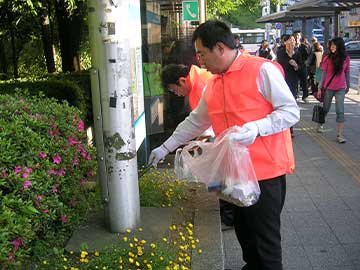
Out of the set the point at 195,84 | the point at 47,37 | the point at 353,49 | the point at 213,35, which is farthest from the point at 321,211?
the point at 353,49

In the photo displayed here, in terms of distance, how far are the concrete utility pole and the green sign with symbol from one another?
4.95m

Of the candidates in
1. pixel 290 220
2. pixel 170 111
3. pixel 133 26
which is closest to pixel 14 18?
pixel 170 111

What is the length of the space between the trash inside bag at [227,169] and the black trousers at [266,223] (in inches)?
3.9

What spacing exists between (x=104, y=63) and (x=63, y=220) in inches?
41.9

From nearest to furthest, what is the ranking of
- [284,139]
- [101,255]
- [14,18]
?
[284,139], [101,255], [14,18]

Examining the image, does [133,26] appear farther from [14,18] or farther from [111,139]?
[14,18]

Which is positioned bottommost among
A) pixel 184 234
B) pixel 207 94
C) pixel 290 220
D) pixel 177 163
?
pixel 290 220

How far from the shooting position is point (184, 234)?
3516 millimetres

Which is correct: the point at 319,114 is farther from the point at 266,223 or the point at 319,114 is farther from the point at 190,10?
the point at 266,223

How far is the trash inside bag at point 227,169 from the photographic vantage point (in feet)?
8.57

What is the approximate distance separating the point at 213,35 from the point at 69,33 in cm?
975

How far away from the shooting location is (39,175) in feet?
9.02

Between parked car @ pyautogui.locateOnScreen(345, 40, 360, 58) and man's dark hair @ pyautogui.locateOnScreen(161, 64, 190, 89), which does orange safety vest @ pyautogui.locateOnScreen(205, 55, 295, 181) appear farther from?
parked car @ pyautogui.locateOnScreen(345, 40, 360, 58)

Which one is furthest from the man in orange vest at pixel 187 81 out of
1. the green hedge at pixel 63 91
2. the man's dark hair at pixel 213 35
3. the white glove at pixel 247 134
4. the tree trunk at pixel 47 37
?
the tree trunk at pixel 47 37
